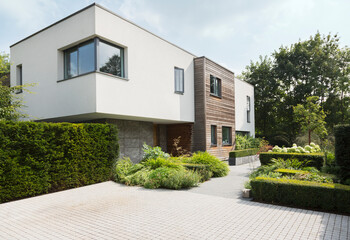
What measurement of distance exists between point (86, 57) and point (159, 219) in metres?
7.31

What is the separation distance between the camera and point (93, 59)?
913 centimetres

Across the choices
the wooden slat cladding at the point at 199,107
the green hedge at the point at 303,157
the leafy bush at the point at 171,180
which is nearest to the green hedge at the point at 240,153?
the wooden slat cladding at the point at 199,107

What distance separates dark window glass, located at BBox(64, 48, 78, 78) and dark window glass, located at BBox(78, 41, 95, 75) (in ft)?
1.22

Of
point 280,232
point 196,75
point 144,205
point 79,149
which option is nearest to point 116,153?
point 79,149

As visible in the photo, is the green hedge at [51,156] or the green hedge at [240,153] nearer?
the green hedge at [51,156]

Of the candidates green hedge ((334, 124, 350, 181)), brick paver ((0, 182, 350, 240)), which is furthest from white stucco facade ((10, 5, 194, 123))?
green hedge ((334, 124, 350, 181))

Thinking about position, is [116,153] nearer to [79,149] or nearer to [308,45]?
[79,149]

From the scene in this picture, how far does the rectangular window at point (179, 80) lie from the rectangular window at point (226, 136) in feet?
17.8

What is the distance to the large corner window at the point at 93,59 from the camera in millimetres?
9082

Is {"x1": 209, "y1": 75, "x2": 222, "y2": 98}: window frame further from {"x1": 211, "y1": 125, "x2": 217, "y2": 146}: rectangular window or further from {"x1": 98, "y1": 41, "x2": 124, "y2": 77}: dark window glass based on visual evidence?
{"x1": 98, "y1": 41, "x2": 124, "y2": 77}: dark window glass

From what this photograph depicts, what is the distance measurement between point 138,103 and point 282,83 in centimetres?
2294

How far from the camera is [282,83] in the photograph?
27750mm

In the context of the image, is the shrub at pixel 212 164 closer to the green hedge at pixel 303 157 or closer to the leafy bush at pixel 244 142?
the green hedge at pixel 303 157

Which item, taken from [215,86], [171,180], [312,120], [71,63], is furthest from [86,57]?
[312,120]
